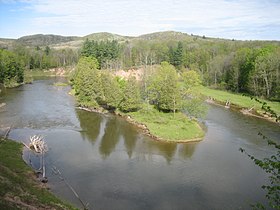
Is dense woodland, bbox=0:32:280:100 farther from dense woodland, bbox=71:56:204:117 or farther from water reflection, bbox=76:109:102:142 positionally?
water reflection, bbox=76:109:102:142

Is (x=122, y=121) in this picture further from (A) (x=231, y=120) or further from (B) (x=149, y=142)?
(A) (x=231, y=120)

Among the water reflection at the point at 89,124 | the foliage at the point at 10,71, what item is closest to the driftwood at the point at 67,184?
the water reflection at the point at 89,124

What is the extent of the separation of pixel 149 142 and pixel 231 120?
2198cm

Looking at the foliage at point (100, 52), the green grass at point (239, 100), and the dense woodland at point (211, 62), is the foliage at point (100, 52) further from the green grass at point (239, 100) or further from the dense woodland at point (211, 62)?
the green grass at point (239, 100)

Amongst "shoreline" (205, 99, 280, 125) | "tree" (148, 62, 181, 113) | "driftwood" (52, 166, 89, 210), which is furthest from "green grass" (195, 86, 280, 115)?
"driftwood" (52, 166, 89, 210)

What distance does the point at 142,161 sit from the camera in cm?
3656

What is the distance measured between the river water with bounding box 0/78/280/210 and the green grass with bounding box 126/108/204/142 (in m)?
1.81

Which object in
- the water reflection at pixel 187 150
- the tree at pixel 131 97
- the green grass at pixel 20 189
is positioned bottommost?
the water reflection at pixel 187 150

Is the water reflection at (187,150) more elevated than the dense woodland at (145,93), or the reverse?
the dense woodland at (145,93)

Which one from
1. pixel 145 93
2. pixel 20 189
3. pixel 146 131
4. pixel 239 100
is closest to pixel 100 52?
pixel 145 93

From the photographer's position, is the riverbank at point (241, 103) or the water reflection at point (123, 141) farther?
the riverbank at point (241, 103)

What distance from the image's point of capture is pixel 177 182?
102 ft

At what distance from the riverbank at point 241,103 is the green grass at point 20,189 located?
35.3m

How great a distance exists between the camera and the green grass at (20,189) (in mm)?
21969
